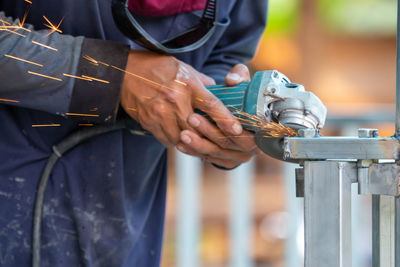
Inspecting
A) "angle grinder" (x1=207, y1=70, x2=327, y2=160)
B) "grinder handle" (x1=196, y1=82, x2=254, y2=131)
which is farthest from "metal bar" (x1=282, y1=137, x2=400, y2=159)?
"grinder handle" (x1=196, y1=82, x2=254, y2=131)

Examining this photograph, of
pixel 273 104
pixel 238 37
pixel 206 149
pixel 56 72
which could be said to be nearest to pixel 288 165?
pixel 238 37

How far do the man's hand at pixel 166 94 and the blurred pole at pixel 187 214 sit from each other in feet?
5.03

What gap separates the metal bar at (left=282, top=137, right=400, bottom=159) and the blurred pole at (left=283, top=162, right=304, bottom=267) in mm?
1962

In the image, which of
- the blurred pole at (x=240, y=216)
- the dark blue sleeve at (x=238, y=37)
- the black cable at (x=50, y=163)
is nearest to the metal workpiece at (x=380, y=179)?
the black cable at (x=50, y=163)

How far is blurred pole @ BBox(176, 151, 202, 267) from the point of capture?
277 cm

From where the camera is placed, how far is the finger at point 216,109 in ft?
4.07

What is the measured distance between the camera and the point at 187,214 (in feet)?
9.10

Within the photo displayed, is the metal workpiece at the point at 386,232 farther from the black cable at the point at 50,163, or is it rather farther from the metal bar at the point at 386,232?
the black cable at the point at 50,163

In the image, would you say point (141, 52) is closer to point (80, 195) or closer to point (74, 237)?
point (80, 195)

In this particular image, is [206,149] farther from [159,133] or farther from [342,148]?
[342,148]

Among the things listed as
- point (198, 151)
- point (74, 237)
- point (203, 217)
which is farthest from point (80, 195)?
point (203, 217)

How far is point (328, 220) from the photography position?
32.9 inches

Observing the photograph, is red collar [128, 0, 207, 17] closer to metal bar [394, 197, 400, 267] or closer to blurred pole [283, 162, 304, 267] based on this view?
metal bar [394, 197, 400, 267]

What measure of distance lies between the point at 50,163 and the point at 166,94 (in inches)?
14.2
